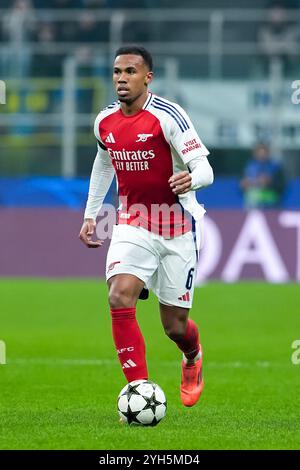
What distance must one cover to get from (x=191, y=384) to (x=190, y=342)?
11.3 inches

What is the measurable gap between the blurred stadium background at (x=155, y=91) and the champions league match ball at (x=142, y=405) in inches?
310

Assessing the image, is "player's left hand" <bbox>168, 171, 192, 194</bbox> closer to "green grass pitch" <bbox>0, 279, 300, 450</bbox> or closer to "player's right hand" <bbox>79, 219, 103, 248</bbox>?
"player's right hand" <bbox>79, 219, 103, 248</bbox>

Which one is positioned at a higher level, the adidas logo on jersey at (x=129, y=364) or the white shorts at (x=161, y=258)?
the white shorts at (x=161, y=258)

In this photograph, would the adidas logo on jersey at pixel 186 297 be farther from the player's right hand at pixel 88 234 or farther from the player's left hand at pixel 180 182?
the player's left hand at pixel 180 182

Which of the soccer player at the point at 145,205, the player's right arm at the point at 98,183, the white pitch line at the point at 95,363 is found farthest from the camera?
the white pitch line at the point at 95,363

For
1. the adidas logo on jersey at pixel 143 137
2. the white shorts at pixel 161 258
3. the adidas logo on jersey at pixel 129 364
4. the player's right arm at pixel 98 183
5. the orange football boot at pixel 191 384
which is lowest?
the orange football boot at pixel 191 384

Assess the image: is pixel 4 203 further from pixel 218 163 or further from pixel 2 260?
pixel 218 163

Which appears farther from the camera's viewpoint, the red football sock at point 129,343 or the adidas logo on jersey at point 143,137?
the adidas logo on jersey at point 143,137

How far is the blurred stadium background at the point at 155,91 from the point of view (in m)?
18.1

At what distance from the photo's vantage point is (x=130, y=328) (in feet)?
23.5

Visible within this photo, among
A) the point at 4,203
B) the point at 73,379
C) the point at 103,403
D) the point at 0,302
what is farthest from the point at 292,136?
the point at 103,403

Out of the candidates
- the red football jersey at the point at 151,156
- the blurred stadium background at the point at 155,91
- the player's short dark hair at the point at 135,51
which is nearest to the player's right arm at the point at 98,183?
the red football jersey at the point at 151,156

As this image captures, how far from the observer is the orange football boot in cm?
795

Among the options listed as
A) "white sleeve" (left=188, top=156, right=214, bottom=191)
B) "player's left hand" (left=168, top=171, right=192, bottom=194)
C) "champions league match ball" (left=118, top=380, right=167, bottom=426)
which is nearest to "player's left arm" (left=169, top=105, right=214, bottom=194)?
"white sleeve" (left=188, top=156, right=214, bottom=191)
